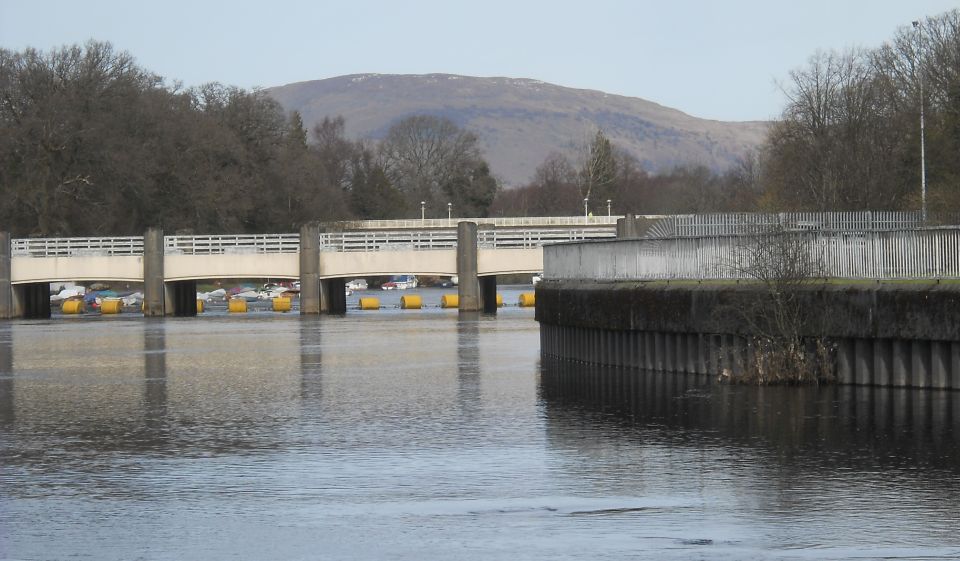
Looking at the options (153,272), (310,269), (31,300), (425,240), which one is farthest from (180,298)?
(425,240)

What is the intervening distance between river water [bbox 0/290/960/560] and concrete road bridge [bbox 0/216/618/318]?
44.2 m

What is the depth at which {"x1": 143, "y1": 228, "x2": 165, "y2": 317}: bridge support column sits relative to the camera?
84.1 m

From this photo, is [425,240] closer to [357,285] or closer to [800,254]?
[800,254]

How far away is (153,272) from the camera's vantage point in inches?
3337

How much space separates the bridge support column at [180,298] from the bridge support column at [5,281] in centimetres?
852

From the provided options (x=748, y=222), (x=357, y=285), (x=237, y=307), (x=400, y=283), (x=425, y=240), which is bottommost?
(x=237, y=307)

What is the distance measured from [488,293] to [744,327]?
57.2m

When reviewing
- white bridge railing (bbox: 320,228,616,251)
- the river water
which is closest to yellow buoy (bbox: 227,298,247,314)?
white bridge railing (bbox: 320,228,616,251)

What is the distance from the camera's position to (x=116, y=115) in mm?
99500

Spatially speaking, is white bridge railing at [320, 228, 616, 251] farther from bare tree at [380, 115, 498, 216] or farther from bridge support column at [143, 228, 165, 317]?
bare tree at [380, 115, 498, 216]

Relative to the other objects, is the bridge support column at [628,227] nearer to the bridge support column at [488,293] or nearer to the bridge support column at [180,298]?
the bridge support column at [488,293]

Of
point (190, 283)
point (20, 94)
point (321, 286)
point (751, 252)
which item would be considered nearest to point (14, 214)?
point (20, 94)

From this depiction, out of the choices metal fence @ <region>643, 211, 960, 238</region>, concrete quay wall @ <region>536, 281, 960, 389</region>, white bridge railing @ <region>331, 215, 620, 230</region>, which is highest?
white bridge railing @ <region>331, 215, 620, 230</region>

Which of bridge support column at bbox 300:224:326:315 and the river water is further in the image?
bridge support column at bbox 300:224:326:315
